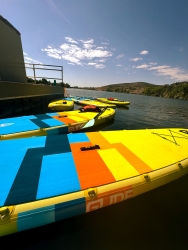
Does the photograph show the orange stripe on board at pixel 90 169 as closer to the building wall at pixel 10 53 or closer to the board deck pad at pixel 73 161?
the board deck pad at pixel 73 161

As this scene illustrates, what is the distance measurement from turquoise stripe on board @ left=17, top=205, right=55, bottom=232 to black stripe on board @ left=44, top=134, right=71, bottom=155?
68.2 inches

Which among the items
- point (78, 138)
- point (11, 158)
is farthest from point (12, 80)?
point (11, 158)

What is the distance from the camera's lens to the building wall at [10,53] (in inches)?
450

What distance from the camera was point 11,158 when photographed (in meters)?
3.35

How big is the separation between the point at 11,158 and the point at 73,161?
65.9 inches

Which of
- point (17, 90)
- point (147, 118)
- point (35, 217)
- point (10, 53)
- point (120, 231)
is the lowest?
point (147, 118)

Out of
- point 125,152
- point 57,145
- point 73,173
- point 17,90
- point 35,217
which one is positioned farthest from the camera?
point 17,90

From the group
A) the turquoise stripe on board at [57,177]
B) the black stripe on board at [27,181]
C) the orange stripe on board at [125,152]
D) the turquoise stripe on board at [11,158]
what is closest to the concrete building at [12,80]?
the turquoise stripe on board at [11,158]

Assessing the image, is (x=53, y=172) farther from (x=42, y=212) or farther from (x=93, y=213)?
(x=93, y=213)

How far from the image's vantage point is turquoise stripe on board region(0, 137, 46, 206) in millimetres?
2473

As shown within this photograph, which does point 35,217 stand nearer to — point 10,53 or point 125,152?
point 125,152

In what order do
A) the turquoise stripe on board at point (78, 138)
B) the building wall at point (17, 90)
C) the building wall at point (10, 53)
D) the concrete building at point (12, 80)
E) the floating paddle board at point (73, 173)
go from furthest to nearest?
the building wall at point (10, 53), the concrete building at point (12, 80), the building wall at point (17, 90), the turquoise stripe on board at point (78, 138), the floating paddle board at point (73, 173)

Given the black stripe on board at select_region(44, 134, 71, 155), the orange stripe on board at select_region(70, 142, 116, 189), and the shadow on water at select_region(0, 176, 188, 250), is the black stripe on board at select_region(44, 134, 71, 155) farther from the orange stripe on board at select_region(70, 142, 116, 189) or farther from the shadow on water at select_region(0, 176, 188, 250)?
the shadow on water at select_region(0, 176, 188, 250)

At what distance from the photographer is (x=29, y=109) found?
13555 millimetres
